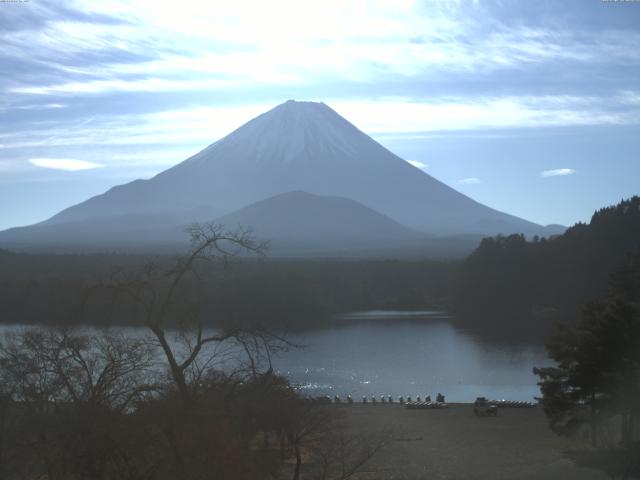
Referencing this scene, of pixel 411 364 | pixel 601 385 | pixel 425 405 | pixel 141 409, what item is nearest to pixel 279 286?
pixel 411 364

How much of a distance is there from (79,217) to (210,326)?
101051 millimetres

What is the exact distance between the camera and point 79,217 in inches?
4673

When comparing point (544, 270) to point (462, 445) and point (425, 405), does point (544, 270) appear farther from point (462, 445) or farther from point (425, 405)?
point (462, 445)

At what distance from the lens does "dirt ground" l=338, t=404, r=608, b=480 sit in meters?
9.50

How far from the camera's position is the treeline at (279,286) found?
2556 cm

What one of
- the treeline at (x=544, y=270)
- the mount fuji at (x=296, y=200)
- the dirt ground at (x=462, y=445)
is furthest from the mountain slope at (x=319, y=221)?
the dirt ground at (x=462, y=445)

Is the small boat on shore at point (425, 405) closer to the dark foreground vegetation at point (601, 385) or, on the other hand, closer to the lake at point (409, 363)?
the lake at point (409, 363)

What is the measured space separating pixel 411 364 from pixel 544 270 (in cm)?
1667

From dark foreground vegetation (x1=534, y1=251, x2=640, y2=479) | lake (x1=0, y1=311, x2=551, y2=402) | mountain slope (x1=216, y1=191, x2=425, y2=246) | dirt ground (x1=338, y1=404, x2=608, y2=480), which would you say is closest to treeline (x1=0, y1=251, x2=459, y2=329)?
lake (x1=0, y1=311, x2=551, y2=402)

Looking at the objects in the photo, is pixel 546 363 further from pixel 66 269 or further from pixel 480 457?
pixel 66 269

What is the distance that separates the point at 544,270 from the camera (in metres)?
36.9

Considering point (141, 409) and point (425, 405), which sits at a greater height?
point (141, 409)

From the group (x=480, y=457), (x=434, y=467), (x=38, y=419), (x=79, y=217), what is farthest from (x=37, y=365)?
(x=79, y=217)

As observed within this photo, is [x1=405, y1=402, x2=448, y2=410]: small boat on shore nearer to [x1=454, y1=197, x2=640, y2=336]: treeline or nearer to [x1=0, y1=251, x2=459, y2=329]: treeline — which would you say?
[x1=0, y1=251, x2=459, y2=329]: treeline
